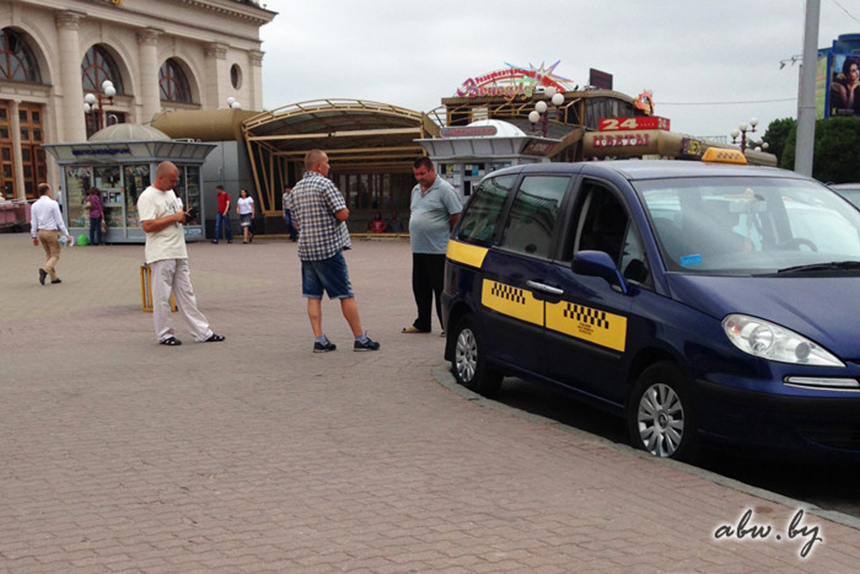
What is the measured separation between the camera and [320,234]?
8.39 meters

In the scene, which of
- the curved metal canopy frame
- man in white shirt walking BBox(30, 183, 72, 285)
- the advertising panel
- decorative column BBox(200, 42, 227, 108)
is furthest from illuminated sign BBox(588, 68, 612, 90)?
man in white shirt walking BBox(30, 183, 72, 285)

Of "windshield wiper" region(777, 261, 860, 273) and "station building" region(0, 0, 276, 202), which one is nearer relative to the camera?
"windshield wiper" region(777, 261, 860, 273)

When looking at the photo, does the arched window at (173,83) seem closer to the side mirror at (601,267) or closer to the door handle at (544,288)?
the door handle at (544,288)

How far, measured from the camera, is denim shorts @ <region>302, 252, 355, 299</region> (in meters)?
Result: 8.48

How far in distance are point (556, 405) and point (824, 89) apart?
8826 cm

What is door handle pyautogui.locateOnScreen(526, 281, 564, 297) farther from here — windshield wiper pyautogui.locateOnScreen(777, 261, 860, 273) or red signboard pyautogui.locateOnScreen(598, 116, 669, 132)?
red signboard pyautogui.locateOnScreen(598, 116, 669, 132)

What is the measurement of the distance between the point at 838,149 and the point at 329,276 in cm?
7038

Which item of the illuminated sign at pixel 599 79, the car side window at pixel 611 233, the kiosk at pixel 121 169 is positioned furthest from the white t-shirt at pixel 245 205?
the illuminated sign at pixel 599 79

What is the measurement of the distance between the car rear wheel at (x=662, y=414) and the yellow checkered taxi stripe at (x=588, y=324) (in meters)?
0.29

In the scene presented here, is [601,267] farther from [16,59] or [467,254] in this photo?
[16,59]

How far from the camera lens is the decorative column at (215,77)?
57031 mm

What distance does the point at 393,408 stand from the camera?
643cm

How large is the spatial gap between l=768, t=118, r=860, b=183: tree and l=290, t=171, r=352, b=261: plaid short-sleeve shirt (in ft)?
220

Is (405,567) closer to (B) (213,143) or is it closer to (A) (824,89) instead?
(B) (213,143)
